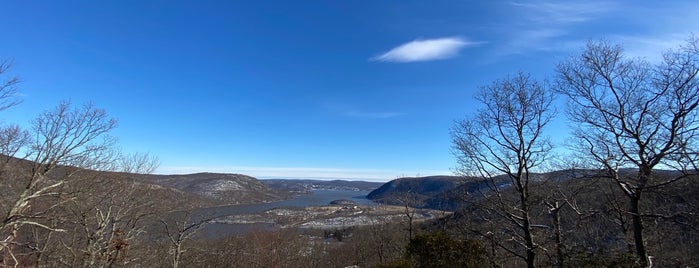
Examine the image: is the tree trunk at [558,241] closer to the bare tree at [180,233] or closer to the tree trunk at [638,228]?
the tree trunk at [638,228]

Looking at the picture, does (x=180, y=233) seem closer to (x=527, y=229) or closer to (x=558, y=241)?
(x=527, y=229)

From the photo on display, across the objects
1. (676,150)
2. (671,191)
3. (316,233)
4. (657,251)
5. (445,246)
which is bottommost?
(316,233)

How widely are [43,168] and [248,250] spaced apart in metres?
34.9

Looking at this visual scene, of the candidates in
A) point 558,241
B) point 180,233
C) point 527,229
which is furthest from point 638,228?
point 180,233

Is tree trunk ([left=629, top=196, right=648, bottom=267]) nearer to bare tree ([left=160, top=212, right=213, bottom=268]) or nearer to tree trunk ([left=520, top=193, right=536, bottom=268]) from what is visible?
tree trunk ([left=520, top=193, right=536, bottom=268])

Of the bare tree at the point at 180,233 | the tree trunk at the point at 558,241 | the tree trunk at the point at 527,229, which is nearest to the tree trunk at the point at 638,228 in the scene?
the tree trunk at the point at 558,241

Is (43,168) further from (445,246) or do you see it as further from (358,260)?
(358,260)

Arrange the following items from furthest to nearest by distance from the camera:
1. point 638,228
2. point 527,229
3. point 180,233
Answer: point 180,233, point 527,229, point 638,228

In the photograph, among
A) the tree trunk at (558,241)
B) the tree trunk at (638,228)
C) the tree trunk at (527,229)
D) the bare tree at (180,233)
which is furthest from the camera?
the bare tree at (180,233)

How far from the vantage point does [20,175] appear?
73.2 ft

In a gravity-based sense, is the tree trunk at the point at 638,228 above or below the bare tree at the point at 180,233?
above

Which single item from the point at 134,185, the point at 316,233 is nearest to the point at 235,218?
the point at 316,233

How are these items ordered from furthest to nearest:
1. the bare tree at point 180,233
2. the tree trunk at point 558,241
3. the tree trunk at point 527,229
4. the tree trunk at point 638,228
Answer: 1. the bare tree at point 180,233
2. the tree trunk at point 527,229
3. the tree trunk at point 558,241
4. the tree trunk at point 638,228

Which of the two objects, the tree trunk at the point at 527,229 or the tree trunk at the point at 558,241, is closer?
the tree trunk at the point at 558,241
